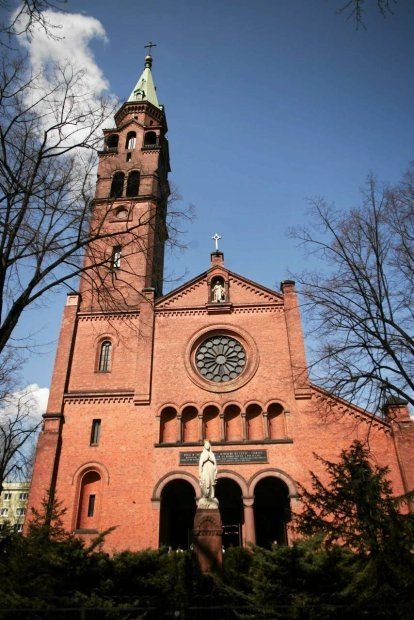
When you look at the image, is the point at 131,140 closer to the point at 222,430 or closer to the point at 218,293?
the point at 218,293

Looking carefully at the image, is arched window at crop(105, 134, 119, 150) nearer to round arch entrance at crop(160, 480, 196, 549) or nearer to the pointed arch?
the pointed arch

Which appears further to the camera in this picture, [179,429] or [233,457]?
[179,429]

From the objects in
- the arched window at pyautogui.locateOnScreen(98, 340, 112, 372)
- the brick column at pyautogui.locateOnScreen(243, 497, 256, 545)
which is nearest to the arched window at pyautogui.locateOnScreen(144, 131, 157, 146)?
the arched window at pyautogui.locateOnScreen(98, 340, 112, 372)

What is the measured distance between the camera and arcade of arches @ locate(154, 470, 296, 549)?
60.5 feet

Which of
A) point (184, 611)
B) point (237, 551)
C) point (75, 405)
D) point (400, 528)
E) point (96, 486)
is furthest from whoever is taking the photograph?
point (75, 405)

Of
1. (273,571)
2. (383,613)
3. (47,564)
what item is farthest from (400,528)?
(47,564)

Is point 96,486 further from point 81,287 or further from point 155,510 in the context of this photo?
point 81,287

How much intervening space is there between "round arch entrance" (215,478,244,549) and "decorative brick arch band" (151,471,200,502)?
1.44m

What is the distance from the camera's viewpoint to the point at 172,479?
59.1ft

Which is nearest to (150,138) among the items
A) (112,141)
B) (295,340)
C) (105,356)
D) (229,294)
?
(112,141)

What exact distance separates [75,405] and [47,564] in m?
12.5

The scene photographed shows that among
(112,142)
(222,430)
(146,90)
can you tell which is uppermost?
(146,90)

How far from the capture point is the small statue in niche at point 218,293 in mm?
23058

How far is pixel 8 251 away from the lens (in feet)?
27.0
